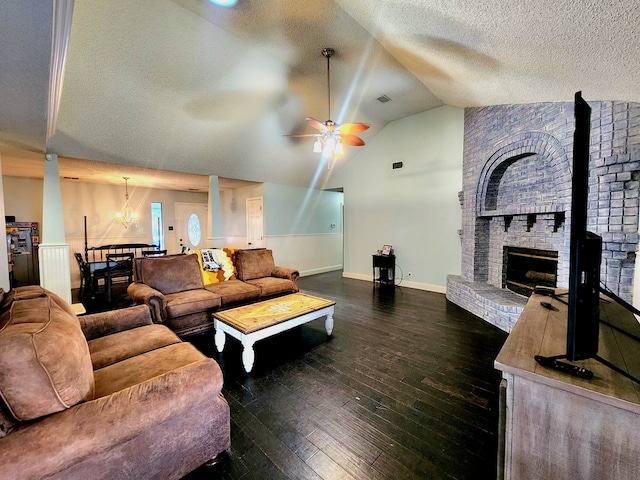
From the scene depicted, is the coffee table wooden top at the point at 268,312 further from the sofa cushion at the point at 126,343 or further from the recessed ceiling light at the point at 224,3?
the recessed ceiling light at the point at 224,3

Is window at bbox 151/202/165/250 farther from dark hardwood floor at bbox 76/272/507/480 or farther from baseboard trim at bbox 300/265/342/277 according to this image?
dark hardwood floor at bbox 76/272/507/480

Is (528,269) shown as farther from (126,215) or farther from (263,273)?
(126,215)

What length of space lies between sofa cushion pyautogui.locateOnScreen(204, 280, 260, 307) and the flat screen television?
3.30 m

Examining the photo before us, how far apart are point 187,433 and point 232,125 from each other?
4.46m

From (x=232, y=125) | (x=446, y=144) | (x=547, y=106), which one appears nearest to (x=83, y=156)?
(x=232, y=125)

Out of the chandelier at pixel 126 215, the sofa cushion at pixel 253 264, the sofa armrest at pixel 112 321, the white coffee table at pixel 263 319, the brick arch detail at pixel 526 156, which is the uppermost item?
the brick arch detail at pixel 526 156

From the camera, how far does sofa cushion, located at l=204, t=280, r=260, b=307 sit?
11.7 ft

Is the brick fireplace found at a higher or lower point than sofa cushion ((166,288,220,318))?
higher

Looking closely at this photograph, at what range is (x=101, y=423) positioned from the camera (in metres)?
1.13

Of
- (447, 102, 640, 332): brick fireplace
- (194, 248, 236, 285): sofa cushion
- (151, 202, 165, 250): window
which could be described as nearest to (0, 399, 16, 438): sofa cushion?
(194, 248, 236, 285): sofa cushion

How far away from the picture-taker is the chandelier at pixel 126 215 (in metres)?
6.43

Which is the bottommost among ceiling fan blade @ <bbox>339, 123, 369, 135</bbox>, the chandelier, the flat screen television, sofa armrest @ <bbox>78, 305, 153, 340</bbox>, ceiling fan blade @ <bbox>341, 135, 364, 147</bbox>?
sofa armrest @ <bbox>78, 305, 153, 340</bbox>

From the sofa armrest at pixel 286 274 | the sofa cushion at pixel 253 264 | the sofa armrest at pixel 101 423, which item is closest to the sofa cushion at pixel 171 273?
the sofa cushion at pixel 253 264

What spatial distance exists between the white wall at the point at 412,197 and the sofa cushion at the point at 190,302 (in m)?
3.99
